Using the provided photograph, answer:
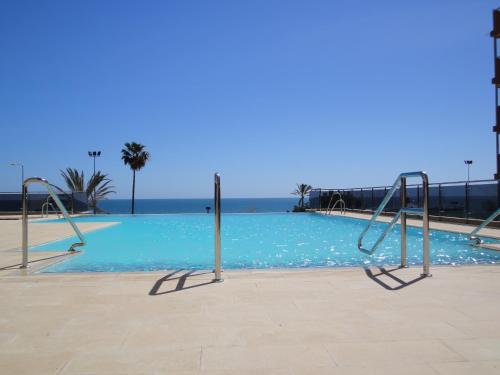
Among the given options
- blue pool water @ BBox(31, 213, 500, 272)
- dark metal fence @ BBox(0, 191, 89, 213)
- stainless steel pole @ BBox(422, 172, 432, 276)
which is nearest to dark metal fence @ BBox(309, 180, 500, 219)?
blue pool water @ BBox(31, 213, 500, 272)

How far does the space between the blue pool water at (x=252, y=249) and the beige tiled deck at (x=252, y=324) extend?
2.02 meters

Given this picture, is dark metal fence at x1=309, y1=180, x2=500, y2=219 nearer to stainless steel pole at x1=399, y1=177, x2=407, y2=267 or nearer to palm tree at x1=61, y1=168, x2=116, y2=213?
stainless steel pole at x1=399, y1=177, x2=407, y2=267

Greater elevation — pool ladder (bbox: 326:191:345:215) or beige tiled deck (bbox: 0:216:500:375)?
pool ladder (bbox: 326:191:345:215)

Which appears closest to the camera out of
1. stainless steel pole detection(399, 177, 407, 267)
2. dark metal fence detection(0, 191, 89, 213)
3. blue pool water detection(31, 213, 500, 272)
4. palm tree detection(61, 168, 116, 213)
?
stainless steel pole detection(399, 177, 407, 267)

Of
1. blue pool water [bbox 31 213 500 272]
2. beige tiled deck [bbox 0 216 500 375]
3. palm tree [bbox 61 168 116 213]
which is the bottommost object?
blue pool water [bbox 31 213 500 272]

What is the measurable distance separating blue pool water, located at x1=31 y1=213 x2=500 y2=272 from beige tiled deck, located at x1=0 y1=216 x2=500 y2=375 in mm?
2019

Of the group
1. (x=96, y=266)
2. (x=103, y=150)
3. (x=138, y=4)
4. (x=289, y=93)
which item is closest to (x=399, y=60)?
(x=289, y=93)

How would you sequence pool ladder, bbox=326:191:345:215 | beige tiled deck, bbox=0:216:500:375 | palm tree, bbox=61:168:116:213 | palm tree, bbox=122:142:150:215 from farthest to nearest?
palm tree, bbox=61:168:116:213, palm tree, bbox=122:142:150:215, pool ladder, bbox=326:191:345:215, beige tiled deck, bbox=0:216:500:375

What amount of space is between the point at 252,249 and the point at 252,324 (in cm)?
580

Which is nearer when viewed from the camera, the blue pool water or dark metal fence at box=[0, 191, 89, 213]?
the blue pool water

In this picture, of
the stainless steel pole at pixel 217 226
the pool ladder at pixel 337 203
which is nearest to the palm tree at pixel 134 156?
the pool ladder at pixel 337 203

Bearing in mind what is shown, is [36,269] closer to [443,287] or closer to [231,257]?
[231,257]

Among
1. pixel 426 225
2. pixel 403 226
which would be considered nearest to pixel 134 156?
pixel 403 226

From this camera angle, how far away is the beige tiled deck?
2193 millimetres
